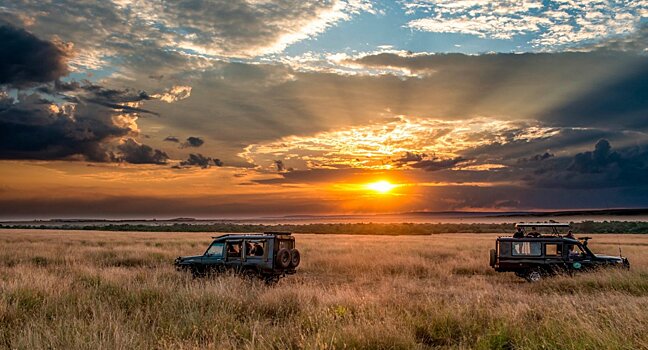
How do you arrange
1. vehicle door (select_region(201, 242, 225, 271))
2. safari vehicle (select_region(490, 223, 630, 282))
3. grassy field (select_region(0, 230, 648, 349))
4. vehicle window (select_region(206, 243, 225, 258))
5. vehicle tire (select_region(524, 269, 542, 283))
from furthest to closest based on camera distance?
1. vehicle tire (select_region(524, 269, 542, 283))
2. safari vehicle (select_region(490, 223, 630, 282))
3. vehicle window (select_region(206, 243, 225, 258))
4. vehicle door (select_region(201, 242, 225, 271))
5. grassy field (select_region(0, 230, 648, 349))

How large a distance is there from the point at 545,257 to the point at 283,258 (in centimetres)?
1042

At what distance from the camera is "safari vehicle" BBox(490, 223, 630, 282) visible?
1934 centimetres

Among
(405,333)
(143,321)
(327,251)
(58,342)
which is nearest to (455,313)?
(405,333)

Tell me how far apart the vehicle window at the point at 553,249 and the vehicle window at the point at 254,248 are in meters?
11.3

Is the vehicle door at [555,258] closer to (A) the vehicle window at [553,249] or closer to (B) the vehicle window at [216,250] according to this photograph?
(A) the vehicle window at [553,249]

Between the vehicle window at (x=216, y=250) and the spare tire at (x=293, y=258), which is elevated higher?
the vehicle window at (x=216, y=250)

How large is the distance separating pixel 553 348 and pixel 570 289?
34.1 feet

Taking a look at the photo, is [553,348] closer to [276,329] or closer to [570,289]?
[276,329]

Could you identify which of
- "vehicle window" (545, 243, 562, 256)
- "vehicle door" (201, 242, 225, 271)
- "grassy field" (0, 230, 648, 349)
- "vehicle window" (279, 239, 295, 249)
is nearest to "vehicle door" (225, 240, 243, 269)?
"vehicle door" (201, 242, 225, 271)

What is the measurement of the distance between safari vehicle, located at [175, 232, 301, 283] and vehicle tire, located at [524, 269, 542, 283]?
932 centimetres

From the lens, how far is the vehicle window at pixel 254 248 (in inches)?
701

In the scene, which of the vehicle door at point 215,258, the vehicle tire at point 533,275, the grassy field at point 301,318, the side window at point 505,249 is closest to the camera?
the grassy field at point 301,318

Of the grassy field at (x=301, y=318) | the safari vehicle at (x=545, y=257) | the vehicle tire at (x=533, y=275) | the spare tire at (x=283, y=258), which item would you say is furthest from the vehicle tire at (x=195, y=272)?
the vehicle tire at (x=533, y=275)

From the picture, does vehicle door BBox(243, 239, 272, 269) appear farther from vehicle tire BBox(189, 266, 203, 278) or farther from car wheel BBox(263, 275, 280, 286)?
vehicle tire BBox(189, 266, 203, 278)
